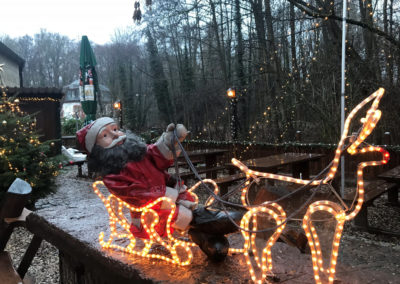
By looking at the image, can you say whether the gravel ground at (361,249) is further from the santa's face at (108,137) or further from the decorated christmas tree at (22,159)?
the santa's face at (108,137)

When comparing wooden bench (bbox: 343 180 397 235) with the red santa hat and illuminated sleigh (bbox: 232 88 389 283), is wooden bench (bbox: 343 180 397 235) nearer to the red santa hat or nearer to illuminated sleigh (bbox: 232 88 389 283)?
illuminated sleigh (bbox: 232 88 389 283)

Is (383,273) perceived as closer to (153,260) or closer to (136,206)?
(153,260)

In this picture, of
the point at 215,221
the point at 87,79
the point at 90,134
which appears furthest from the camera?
the point at 87,79

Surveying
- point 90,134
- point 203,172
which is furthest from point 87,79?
point 90,134

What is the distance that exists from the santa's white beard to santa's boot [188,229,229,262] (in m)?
0.65

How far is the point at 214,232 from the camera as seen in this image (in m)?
2.01

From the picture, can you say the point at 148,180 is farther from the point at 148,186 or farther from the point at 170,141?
the point at 170,141

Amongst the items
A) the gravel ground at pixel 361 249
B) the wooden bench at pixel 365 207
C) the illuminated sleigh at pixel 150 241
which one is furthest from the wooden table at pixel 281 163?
the illuminated sleigh at pixel 150 241

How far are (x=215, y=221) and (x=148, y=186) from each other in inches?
19.2

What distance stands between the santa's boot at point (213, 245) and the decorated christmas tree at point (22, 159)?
4276 millimetres

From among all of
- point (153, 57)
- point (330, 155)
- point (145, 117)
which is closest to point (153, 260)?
point (330, 155)

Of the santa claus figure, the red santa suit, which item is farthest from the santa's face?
the red santa suit

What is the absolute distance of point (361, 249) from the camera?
2441 mm

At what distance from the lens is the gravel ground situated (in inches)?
82.7
